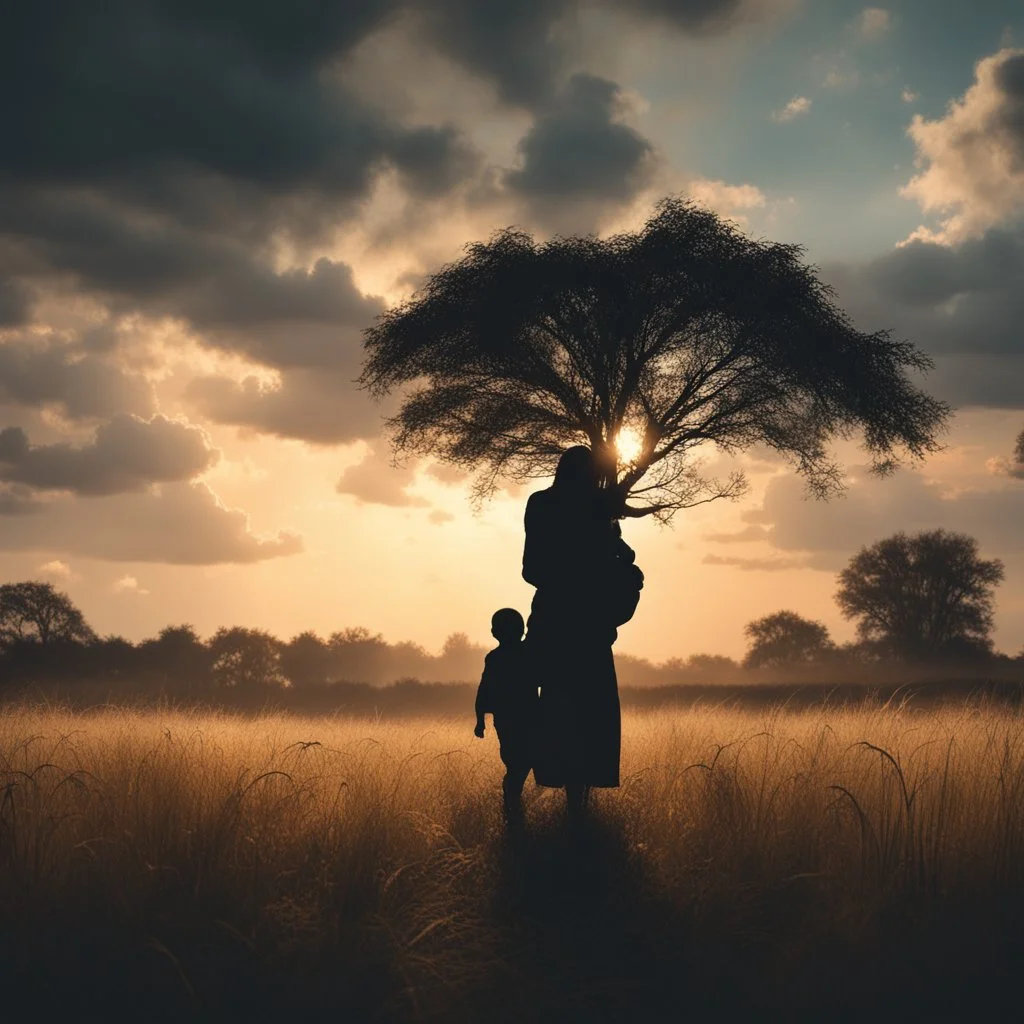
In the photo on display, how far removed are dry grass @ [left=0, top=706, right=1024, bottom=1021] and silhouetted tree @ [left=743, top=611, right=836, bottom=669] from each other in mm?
46615

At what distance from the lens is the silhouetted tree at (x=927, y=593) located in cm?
4659

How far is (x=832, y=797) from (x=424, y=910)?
11.5ft

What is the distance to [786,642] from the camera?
2088 inches

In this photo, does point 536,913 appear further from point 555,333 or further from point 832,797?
point 555,333

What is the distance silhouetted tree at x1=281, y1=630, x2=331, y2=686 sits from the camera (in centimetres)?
4112

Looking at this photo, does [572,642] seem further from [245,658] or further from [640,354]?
[245,658]

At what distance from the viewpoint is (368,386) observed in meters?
16.1

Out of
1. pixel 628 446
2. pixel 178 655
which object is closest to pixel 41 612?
pixel 178 655

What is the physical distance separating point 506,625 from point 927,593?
4615cm

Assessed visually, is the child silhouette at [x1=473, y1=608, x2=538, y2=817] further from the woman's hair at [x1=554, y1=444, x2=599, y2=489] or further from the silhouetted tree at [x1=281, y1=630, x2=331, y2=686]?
the silhouetted tree at [x1=281, y1=630, x2=331, y2=686]

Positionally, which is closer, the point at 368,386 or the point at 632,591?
the point at 632,591

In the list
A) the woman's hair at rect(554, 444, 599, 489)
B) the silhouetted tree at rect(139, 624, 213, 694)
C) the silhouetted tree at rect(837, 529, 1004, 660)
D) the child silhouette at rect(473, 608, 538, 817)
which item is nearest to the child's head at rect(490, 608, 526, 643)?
the child silhouette at rect(473, 608, 538, 817)

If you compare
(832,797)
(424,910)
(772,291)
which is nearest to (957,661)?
(772,291)

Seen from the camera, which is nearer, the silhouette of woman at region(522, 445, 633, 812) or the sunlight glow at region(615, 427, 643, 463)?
the silhouette of woman at region(522, 445, 633, 812)
